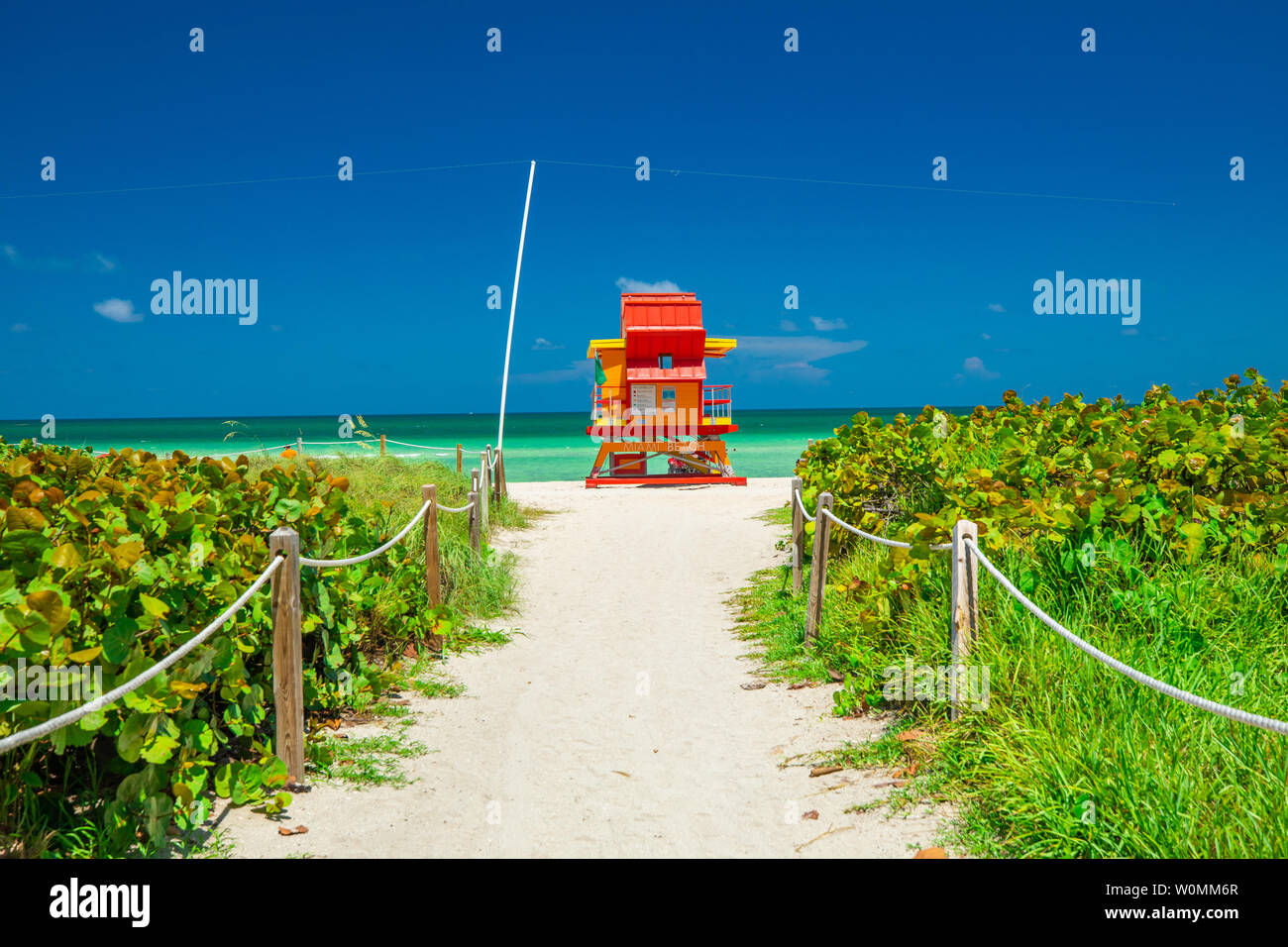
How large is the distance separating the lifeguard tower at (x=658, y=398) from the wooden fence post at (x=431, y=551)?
Answer: 604 inches

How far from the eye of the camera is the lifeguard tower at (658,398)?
2323 cm

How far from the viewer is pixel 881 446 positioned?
795 centimetres

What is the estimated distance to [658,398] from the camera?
78.1 ft

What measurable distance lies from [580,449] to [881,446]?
48942mm

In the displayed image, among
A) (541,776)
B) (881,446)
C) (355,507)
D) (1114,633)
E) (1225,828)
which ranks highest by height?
(881,446)

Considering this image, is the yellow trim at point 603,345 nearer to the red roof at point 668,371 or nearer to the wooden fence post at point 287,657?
the red roof at point 668,371

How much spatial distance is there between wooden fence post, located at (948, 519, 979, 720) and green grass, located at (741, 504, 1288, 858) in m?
0.11

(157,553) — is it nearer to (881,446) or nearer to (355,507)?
(355,507)

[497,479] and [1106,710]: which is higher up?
[497,479]

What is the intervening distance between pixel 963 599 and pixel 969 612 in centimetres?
8

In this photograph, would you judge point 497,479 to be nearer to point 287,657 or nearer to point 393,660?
point 393,660

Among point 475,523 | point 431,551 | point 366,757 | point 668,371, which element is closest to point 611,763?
point 366,757

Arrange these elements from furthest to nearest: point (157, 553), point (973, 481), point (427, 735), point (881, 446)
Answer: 1. point (881, 446)
2. point (973, 481)
3. point (427, 735)
4. point (157, 553)
